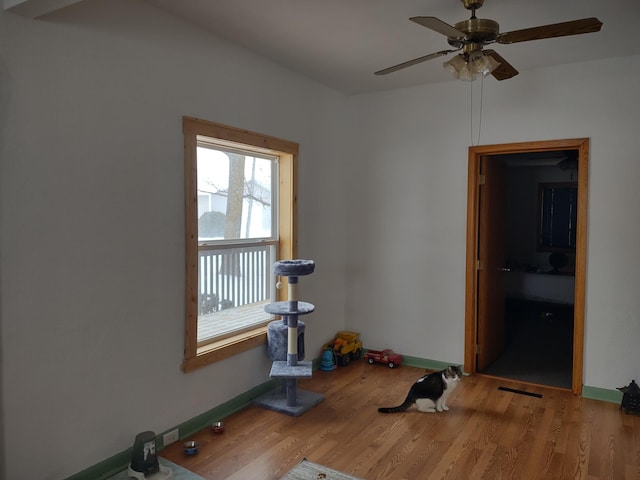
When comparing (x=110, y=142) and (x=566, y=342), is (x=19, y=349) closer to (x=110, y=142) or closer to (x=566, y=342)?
(x=110, y=142)

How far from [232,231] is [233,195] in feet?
0.89

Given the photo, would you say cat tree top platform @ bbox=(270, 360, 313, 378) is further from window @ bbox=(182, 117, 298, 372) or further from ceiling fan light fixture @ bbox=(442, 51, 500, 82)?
ceiling fan light fixture @ bbox=(442, 51, 500, 82)

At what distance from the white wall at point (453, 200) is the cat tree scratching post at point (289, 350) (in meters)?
1.27

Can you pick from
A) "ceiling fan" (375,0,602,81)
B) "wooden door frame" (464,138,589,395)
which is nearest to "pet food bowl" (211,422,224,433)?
"wooden door frame" (464,138,589,395)

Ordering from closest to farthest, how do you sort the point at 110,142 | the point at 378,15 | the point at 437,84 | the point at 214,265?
the point at 110,142
the point at 378,15
the point at 214,265
the point at 437,84

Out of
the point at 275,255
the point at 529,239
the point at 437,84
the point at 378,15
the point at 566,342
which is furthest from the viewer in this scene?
the point at 529,239

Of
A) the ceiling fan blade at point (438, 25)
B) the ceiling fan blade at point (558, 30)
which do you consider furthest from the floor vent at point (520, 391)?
the ceiling fan blade at point (438, 25)

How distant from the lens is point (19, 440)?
7.07ft

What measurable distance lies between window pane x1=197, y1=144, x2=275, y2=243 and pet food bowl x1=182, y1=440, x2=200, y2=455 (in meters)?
1.30

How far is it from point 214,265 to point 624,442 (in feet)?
→ 9.67

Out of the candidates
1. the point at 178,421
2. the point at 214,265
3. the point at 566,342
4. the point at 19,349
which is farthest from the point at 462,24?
the point at 566,342

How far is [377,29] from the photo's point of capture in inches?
119

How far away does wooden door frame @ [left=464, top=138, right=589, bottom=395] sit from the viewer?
3.68 meters

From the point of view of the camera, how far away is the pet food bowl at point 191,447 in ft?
9.06
